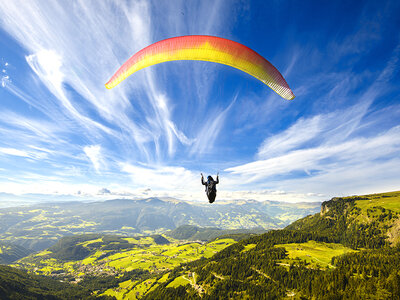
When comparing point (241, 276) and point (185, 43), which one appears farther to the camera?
point (241, 276)

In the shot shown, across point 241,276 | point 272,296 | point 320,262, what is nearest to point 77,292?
point 241,276

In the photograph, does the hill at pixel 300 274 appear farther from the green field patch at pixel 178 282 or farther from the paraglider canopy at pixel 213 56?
the paraglider canopy at pixel 213 56

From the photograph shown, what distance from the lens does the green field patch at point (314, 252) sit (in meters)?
147

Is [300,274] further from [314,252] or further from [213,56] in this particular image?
[213,56]

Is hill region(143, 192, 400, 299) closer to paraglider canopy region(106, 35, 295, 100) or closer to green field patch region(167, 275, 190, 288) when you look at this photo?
green field patch region(167, 275, 190, 288)

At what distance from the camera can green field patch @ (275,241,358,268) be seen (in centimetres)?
14731

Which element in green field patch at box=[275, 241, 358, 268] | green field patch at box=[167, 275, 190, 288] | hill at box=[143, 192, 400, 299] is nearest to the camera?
hill at box=[143, 192, 400, 299]

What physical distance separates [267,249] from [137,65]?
8359 inches

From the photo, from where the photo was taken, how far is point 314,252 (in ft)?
549

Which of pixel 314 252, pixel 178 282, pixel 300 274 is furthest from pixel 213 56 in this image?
pixel 314 252

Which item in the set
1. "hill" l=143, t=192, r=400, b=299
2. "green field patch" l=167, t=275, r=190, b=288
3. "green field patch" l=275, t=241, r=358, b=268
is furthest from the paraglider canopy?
"green field patch" l=167, t=275, r=190, b=288

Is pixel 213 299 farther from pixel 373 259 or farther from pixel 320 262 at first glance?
pixel 373 259

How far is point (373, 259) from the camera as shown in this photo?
5236 inches

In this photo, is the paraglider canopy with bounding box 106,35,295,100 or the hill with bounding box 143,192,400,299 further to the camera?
the hill with bounding box 143,192,400,299
